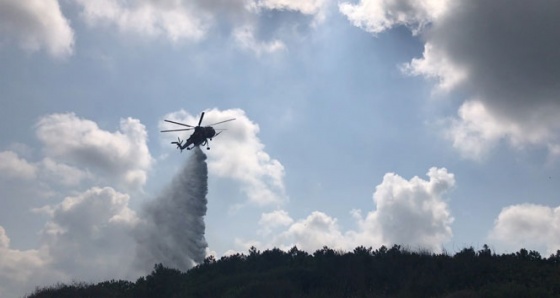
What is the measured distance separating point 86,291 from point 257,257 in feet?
48.9

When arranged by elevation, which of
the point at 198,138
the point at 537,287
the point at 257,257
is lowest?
the point at 537,287

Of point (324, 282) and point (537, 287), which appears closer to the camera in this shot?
point (537, 287)

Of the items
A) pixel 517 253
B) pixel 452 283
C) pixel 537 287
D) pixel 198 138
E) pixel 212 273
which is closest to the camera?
pixel 537 287

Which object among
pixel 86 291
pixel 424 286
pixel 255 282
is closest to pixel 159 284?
pixel 86 291

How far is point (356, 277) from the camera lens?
145 ft

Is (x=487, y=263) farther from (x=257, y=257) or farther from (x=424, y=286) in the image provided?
(x=257, y=257)

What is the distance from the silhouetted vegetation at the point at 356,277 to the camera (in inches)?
1484

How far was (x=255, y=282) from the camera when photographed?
4381 centimetres

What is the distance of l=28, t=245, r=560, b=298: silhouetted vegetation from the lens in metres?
37.7

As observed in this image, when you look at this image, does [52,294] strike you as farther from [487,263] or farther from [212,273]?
[487,263]

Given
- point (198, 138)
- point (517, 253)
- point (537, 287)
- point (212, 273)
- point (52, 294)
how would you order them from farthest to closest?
point (198, 138) → point (212, 273) → point (52, 294) → point (517, 253) → point (537, 287)

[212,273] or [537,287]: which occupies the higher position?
[212,273]

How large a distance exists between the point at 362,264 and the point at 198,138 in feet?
152

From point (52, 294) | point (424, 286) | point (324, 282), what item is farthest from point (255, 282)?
point (52, 294)
